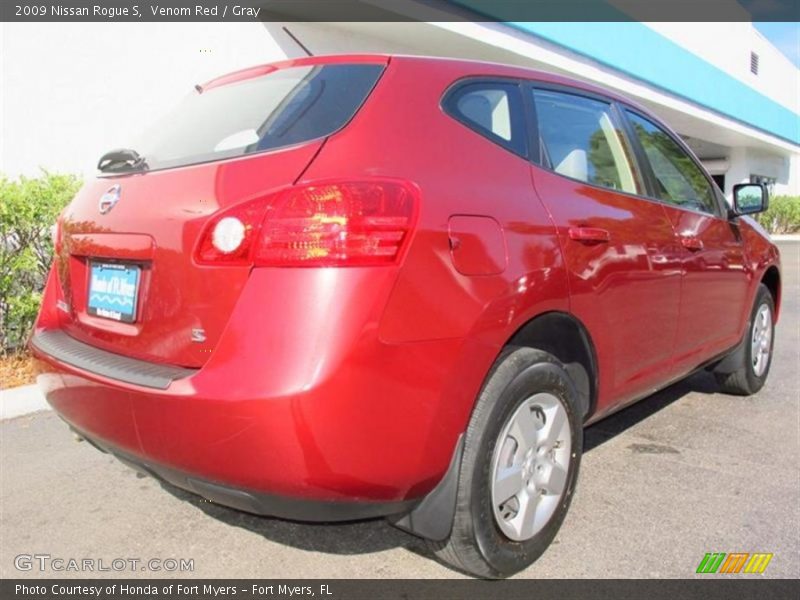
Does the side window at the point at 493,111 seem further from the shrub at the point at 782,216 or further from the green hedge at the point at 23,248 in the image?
the shrub at the point at 782,216

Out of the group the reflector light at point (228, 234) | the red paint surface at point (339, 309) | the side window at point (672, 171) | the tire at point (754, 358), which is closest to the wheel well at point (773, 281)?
the tire at point (754, 358)

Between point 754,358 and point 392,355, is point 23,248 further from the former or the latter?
point 754,358

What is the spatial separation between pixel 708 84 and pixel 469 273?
24.8 metres

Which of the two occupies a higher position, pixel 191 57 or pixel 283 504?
pixel 191 57

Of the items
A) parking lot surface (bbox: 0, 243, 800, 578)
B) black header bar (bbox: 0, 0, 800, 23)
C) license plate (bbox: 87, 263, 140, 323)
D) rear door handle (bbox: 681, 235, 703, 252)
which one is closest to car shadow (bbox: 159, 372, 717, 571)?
parking lot surface (bbox: 0, 243, 800, 578)

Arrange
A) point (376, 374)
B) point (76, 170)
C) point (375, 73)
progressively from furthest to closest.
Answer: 1. point (76, 170)
2. point (375, 73)
3. point (376, 374)

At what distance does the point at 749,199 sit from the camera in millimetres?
4367

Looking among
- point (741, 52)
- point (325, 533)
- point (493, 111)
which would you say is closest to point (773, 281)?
point (493, 111)

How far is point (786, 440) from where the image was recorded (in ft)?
12.5

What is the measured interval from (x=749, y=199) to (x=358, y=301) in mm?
3539

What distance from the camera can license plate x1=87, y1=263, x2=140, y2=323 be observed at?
7.30 feet

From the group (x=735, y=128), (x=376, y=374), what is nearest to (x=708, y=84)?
(x=735, y=128)

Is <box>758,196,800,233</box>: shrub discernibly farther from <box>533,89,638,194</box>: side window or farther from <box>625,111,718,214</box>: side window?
<box>533,89,638,194</box>: side window

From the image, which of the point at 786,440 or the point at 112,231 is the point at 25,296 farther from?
the point at 786,440
